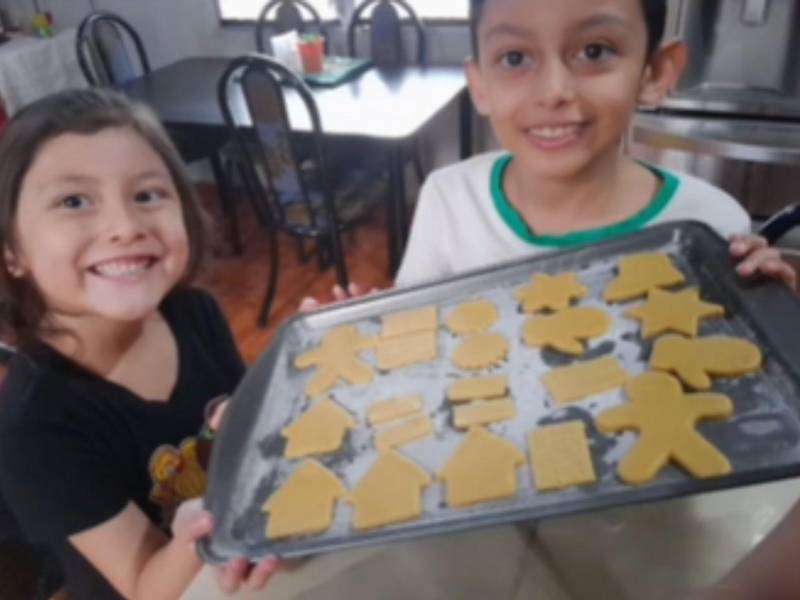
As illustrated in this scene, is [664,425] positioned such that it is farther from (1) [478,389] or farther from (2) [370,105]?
(2) [370,105]

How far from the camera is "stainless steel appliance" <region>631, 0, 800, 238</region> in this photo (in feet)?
6.19

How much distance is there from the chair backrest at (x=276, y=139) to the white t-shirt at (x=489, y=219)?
1263 mm

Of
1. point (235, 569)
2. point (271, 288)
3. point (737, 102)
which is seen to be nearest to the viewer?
point (235, 569)

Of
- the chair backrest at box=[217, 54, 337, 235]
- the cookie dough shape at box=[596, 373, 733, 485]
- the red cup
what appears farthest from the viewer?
the red cup

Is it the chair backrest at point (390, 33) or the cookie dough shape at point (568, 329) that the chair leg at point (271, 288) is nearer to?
the chair backrest at point (390, 33)

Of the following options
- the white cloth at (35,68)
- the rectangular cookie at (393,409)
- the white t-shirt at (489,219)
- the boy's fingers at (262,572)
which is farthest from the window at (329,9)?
the boy's fingers at (262,572)

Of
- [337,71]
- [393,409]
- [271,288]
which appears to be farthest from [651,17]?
[337,71]

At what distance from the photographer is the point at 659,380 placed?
0.77 meters

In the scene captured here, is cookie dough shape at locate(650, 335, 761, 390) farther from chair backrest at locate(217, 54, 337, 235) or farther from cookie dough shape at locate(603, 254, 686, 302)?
chair backrest at locate(217, 54, 337, 235)

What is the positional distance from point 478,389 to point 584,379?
12 cm

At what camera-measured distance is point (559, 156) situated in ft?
2.81

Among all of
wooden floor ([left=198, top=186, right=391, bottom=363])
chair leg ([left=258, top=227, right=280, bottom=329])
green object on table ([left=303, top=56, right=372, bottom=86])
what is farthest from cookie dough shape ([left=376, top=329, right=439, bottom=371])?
green object on table ([left=303, top=56, right=372, bottom=86])

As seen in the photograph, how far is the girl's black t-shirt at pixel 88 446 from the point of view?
83cm

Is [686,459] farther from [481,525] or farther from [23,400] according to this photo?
[23,400]
